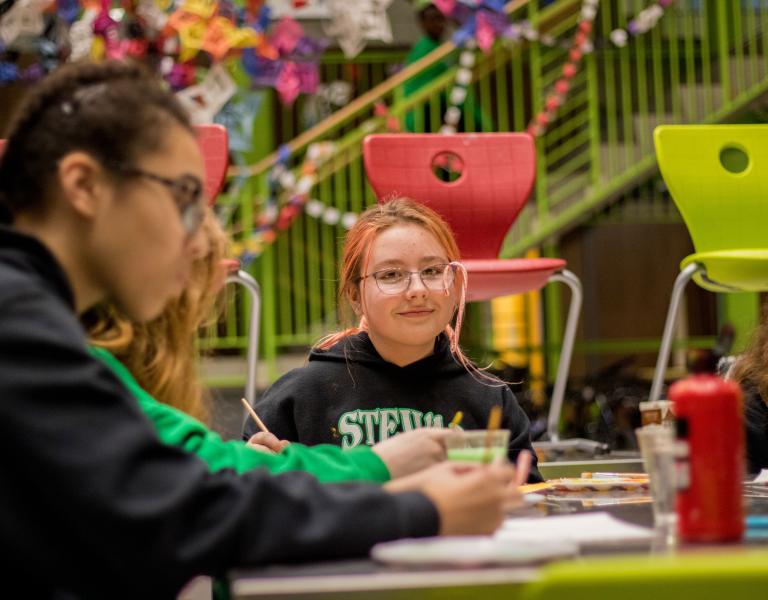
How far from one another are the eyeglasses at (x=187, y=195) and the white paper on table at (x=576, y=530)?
1.32ft

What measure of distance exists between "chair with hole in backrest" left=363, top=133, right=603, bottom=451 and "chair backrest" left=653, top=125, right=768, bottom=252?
365 mm

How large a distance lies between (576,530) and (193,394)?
577mm

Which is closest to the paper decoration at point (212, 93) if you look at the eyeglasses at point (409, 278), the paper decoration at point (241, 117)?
the paper decoration at point (241, 117)

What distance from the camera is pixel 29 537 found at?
926 mm

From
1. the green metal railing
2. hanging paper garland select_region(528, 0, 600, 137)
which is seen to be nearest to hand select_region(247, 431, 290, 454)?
the green metal railing

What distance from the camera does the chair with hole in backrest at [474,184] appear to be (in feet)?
10.7

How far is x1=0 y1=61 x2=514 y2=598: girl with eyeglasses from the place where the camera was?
36.0 inches

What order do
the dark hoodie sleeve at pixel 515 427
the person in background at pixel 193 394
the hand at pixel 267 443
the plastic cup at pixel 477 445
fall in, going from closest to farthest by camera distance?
1. the plastic cup at pixel 477 445
2. the person in background at pixel 193 394
3. the hand at pixel 267 443
4. the dark hoodie sleeve at pixel 515 427

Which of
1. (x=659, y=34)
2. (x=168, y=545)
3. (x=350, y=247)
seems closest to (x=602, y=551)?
(x=168, y=545)

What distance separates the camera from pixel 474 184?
3.38 m

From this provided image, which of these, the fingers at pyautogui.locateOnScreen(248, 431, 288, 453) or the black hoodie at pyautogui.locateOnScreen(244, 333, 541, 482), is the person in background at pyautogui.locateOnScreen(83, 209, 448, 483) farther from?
the black hoodie at pyautogui.locateOnScreen(244, 333, 541, 482)

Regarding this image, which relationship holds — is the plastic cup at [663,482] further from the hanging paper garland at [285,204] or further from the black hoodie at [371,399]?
the hanging paper garland at [285,204]

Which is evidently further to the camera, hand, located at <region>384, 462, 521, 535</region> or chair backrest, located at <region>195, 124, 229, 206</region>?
chair backrest, located at <region>195, 124, 229, 206</region>

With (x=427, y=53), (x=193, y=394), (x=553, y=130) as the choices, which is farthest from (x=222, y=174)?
(x=553, y=130)
